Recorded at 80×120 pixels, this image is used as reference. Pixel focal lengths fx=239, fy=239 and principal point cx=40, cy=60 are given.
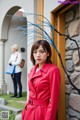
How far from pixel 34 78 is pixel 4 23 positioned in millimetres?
3904

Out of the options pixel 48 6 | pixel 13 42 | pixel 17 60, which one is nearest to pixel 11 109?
pixel 17 60

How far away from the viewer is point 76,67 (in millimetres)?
2369

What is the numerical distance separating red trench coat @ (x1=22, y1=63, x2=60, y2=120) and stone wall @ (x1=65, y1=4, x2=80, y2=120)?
0.29 metres

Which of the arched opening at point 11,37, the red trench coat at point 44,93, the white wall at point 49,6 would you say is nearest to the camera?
the red trench coat at point 44,93

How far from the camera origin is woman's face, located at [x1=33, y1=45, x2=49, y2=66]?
7.35ft

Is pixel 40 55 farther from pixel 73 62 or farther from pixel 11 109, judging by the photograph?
pixel 11 109

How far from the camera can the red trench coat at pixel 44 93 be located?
2.10m

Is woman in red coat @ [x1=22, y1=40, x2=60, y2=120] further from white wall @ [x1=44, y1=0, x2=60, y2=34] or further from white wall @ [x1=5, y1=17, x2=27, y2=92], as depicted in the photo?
white wall @ [x1=5, y1=17, x2=27, y2=92]

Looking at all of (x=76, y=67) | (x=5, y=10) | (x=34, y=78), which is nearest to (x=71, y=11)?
(x=76, y=67)

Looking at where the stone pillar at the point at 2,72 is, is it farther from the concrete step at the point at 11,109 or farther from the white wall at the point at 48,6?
the white wall at the point at 48,6

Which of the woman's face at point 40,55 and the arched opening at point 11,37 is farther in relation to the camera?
the arched opening at point 11,37

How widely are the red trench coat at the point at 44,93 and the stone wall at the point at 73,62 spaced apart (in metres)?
0.29

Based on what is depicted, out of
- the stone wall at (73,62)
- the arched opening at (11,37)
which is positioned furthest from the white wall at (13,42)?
the stone wall at (73,62)

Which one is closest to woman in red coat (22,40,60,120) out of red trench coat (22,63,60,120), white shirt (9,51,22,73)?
red trench coat (22,63,60,120)
